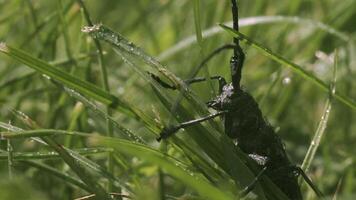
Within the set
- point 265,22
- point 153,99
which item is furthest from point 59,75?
point 265,22

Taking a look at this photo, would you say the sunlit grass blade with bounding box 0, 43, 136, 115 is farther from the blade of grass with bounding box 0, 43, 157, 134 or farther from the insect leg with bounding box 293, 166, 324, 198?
the insect leg with bounding box 293, 166, 324, 198

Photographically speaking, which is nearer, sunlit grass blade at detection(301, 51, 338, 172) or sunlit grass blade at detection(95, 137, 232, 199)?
sunlit grass blade at detection(95, 137, 232, 199)

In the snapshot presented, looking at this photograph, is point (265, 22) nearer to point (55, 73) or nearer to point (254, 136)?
point (254, 136)

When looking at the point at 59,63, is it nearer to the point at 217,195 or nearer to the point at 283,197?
the point at 283,197

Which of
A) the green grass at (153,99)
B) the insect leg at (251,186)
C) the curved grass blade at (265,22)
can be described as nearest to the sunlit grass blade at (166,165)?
the green grass at (153,99)

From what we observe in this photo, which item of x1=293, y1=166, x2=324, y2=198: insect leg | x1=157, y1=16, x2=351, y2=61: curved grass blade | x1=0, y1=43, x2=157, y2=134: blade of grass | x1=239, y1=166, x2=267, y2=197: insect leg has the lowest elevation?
x1=239, y1=166, x2=267, y2=197: insect leg

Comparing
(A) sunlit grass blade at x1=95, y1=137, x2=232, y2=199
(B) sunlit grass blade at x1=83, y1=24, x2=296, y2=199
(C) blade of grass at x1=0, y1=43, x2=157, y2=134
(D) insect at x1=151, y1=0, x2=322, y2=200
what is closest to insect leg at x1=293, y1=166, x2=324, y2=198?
(D) insect at x1=151, y1=0, x2=322, y2=200
